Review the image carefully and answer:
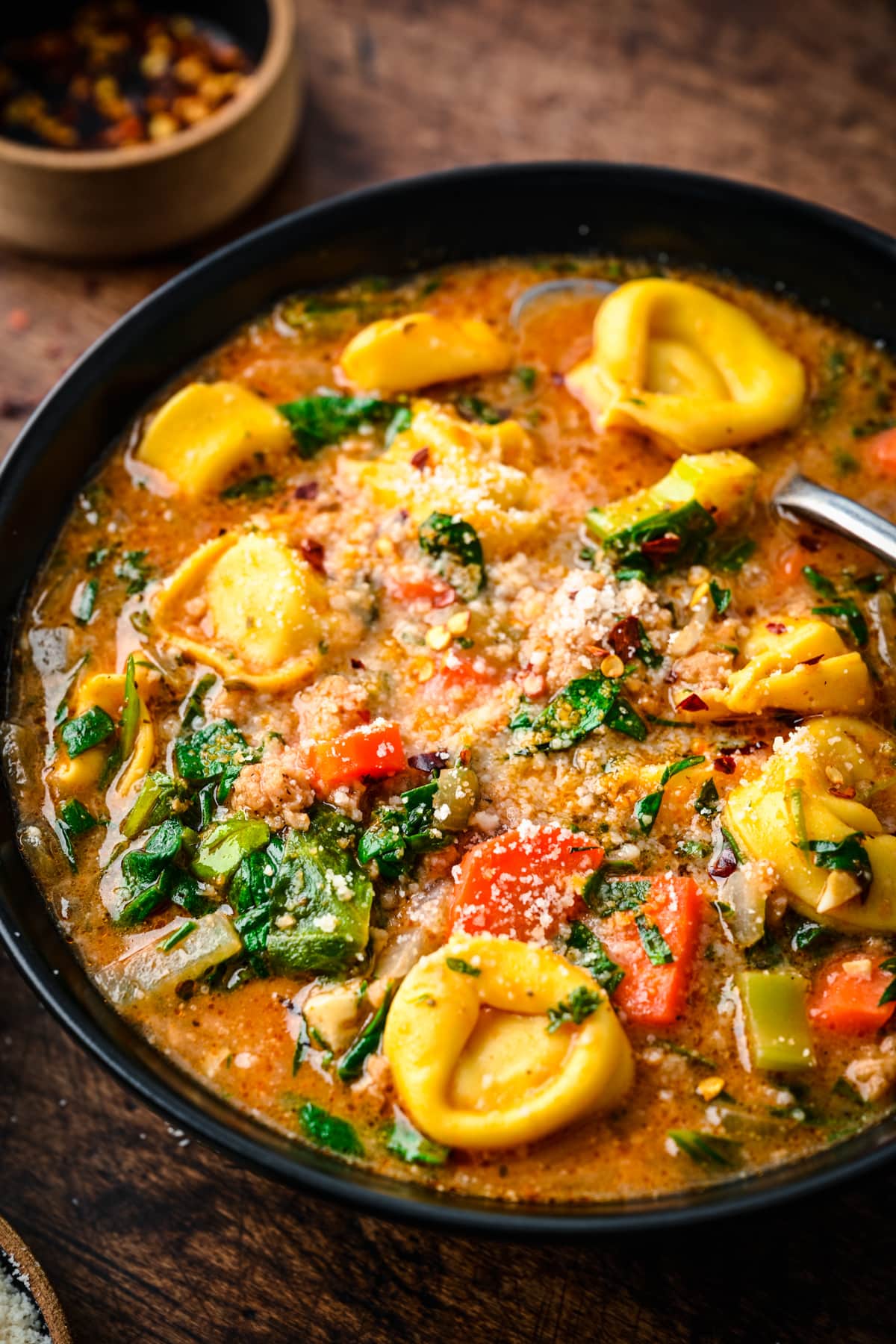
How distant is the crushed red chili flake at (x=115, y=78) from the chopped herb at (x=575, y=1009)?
149 inches

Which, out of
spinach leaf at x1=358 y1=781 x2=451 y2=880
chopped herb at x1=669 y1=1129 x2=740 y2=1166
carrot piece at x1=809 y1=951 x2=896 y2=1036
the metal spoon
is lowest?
chopped herb at x1=669 y1=1129 x2=740 y2=1166

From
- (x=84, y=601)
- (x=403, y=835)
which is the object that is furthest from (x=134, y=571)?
(x=403, y=835)

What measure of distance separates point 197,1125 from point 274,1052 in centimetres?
38

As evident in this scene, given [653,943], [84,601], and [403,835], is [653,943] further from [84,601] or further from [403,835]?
[84,601]

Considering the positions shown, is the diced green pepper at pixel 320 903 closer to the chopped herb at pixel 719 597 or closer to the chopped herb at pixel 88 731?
the chopped herb at pixel 88 731

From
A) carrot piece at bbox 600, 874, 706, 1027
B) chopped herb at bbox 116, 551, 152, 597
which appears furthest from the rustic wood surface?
chopped herb at bbox 116, 551, 152, 597

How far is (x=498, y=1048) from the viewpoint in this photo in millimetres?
3281

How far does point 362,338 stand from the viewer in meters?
4.35

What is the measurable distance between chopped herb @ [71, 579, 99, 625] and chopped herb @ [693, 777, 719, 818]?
1.93 metres

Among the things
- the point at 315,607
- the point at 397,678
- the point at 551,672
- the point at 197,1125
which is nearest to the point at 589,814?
the point at 551,672

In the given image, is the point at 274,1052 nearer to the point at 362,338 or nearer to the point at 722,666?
the point at 722,666

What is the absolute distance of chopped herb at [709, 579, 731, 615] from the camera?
3.91m

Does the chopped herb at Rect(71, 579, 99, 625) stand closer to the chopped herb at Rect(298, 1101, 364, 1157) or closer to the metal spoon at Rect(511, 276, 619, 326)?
the chopped herb at Rect(298, 1101, 364, 1157)

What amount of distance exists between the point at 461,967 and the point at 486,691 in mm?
889
